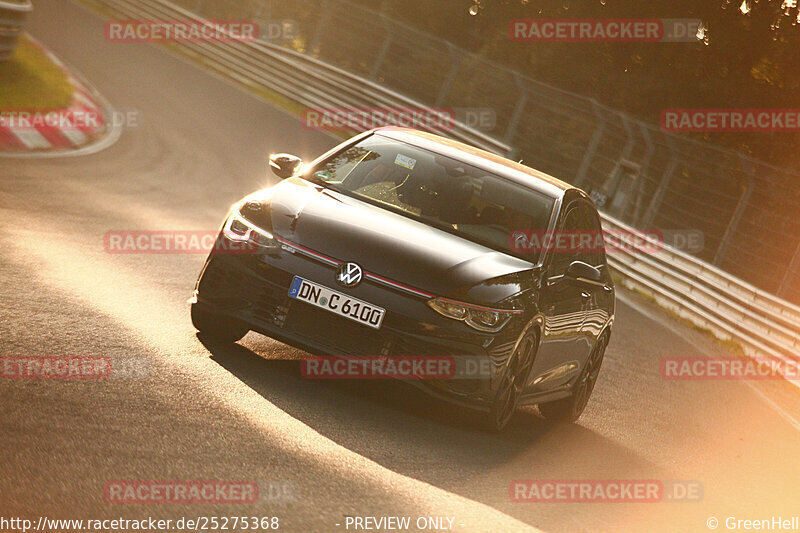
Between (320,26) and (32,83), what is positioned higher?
(32,83)

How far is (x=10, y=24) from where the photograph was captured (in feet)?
57.6

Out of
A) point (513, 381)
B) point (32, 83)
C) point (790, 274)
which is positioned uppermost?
point (513, 381)

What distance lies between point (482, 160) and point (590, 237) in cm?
108

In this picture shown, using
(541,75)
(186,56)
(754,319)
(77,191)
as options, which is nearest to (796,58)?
(541,75)

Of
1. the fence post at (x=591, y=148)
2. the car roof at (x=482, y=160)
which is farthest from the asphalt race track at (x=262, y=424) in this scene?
the fence post at (x=591, y=148)

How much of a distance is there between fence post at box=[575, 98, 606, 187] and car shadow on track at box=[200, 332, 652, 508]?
14.6m

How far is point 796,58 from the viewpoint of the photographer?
35281 millimetres

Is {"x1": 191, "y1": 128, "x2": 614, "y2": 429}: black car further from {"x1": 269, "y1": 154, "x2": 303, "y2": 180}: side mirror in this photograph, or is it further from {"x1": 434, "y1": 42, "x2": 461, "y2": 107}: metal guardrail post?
{"x1": 434, "y1": 42, "x2": 461, "y2": 107}: metal guardrail post

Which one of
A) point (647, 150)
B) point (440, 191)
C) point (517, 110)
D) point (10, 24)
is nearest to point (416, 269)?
point (440, 191)

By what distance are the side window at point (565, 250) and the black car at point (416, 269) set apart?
2 centimetres

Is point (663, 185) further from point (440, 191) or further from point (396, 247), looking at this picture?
point (396, 247)

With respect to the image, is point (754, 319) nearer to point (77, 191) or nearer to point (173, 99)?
point (77, 191)

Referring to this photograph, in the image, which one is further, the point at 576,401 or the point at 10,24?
the point at 10,24

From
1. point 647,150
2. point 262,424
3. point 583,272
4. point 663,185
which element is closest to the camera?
point 262,424
